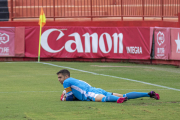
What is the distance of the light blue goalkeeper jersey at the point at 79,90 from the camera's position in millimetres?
7543

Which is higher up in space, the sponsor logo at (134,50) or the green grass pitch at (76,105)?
the sponsor logo at (134,50)

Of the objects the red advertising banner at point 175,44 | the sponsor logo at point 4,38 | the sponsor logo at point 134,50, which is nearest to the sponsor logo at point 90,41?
the sponsor logo at point 134,50

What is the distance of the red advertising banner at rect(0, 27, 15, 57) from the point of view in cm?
2092

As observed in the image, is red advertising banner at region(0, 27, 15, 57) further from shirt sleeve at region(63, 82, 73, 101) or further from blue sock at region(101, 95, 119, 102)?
blue sock at region(101, 95, 119, 102)

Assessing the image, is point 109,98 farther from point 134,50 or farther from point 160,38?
point 134,50

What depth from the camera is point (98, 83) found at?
11766 mm

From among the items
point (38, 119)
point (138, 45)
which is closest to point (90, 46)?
point (138, 45)

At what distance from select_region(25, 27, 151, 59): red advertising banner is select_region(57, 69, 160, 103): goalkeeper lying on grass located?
502 inches

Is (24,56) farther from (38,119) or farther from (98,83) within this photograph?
(38,119)

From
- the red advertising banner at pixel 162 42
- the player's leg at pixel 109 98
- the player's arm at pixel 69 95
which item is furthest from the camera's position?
the red advertising banner at pixel 162 42

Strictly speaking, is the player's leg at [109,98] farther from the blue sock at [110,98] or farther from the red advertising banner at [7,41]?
the red advertising banner at [7,41]

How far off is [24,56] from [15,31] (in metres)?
1.60

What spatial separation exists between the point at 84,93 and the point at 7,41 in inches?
559

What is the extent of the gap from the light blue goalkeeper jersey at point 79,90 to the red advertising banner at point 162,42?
459 inches
